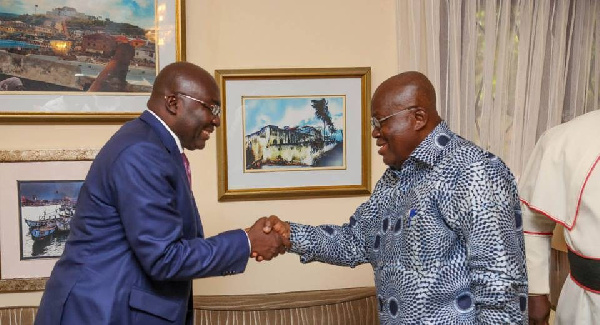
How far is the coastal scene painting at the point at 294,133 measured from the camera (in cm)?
323

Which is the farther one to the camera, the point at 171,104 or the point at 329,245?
the point at 329,245

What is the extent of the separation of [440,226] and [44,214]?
78.0 inches

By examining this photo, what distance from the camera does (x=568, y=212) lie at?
7.92 feet

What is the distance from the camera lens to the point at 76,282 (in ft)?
6.71

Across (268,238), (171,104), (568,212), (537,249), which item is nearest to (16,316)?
(268,238)

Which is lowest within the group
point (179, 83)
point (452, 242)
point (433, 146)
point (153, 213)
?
point (452, 242)

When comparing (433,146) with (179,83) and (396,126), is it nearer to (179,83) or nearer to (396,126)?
(396,126)

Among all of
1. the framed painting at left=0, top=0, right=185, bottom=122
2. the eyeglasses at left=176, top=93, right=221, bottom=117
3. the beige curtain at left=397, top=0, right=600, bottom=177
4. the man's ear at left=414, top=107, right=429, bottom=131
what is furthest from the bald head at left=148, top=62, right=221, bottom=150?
the beige curtain at left=397, top=0, right=600, bottom=177

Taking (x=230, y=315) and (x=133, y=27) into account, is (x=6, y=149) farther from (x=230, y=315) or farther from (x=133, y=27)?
(x=230, y=315)

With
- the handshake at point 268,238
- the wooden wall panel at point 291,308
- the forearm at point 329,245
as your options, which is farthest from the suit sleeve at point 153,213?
the wooden wall panel at point 291,308

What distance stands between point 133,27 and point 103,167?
1254 millimetres

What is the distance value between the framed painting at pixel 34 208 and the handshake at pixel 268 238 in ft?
3.56

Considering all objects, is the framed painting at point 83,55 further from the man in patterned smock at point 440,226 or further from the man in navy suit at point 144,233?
the man in patterned smock at point 440,226

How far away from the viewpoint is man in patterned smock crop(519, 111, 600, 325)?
92.7 inches
